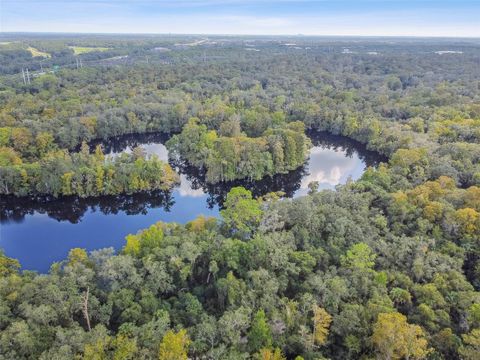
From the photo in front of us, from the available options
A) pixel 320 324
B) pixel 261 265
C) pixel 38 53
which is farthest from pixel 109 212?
pixel 38 53

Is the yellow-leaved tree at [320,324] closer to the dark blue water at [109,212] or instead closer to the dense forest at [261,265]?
the dense forest at [261,265]

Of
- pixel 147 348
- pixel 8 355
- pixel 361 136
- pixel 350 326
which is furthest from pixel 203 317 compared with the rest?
pixel 361 136

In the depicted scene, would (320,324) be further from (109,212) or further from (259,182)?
(259,182)

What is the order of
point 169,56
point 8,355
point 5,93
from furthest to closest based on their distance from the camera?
point 169,56 → point 5,93 → point 8,355

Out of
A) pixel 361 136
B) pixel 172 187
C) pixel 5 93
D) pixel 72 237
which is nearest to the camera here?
pixel 72 237

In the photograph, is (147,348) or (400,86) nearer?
(147,348)

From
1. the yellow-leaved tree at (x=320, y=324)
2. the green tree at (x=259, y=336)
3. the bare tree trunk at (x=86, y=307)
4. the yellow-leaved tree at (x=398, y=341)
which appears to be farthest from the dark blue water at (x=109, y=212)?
the yellow-leaved tree at (x=398, y=341)

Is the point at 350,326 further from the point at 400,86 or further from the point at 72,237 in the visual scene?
the point at 400,86
